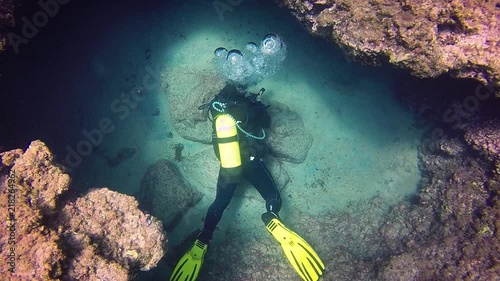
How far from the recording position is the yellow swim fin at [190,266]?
4855 mm

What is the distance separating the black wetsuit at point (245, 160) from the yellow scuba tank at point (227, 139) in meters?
0.27

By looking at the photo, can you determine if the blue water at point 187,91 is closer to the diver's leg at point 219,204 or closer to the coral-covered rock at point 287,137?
the coral-covered rock at point 287,137

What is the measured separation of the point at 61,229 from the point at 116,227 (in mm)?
506

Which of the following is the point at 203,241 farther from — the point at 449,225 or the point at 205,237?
the point at 449,225

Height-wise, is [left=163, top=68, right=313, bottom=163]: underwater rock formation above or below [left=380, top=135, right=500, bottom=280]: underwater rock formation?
above

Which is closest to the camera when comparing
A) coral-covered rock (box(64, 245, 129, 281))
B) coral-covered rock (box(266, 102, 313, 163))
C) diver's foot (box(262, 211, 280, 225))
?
coral-covered rock (box(64, 245, 129, 281))

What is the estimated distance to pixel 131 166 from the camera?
654 centimetres

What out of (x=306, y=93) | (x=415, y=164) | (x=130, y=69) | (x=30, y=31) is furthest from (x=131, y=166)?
(x=415, y=164)

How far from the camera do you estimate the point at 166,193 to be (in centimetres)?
607

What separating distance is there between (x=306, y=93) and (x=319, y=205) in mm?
2338

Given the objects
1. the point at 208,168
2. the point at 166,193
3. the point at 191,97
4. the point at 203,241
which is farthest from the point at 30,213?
the point at 191,97

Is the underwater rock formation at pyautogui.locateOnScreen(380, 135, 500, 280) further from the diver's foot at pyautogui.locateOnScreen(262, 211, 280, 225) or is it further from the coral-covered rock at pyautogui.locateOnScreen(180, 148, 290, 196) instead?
the coral-covered rock at pyautogui.locateOnScreen(180, 148, 290, 196)

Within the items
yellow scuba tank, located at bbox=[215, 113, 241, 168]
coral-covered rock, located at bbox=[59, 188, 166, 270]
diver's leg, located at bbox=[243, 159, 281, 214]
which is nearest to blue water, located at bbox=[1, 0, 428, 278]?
diver's leg, located at bbox=[243, 159, 281, 214]

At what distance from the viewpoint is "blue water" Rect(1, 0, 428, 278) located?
636 centimetres
